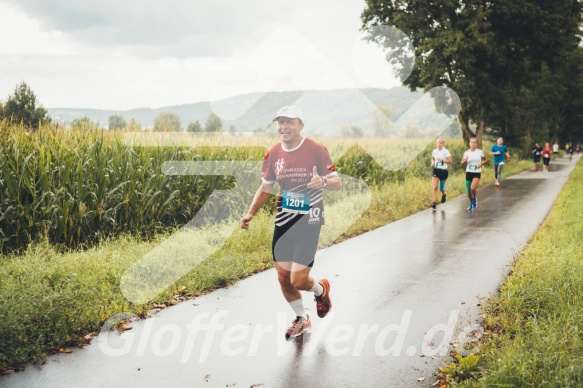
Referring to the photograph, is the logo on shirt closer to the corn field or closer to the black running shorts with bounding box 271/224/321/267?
the black running shorts with bounding box 271/224/321/267

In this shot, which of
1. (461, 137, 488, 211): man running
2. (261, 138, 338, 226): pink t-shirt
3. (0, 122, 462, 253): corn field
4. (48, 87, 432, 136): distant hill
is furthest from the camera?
(461, 137, 488, 211): man running

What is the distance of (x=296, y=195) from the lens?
15.7 feet

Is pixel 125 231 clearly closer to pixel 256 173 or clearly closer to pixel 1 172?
pixel 1 172

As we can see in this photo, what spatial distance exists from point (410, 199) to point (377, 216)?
10.1ft

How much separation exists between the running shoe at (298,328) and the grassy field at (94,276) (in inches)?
66.2

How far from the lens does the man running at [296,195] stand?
4730mm

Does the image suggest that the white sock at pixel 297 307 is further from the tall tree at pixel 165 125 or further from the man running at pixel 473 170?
the man running at pixel 473 170

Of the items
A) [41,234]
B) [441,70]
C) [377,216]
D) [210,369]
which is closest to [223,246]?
[41,234]

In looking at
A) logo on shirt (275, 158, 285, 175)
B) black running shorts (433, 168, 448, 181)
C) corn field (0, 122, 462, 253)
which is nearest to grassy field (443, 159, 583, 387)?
logo on shirt (275, 158, 285, 175)

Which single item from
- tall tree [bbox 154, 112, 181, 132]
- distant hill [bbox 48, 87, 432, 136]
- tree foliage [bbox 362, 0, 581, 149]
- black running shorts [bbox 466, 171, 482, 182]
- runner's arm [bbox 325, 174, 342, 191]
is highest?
tree foliage [bbox 362, 0, 581, 149]

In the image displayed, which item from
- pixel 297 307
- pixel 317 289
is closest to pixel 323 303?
pixel 317 289

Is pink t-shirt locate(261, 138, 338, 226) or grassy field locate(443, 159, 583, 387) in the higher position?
pink t-shirt locate(261, 138, 338, 226)

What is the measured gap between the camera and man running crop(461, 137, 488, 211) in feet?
47.9

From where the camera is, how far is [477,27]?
27797mm
